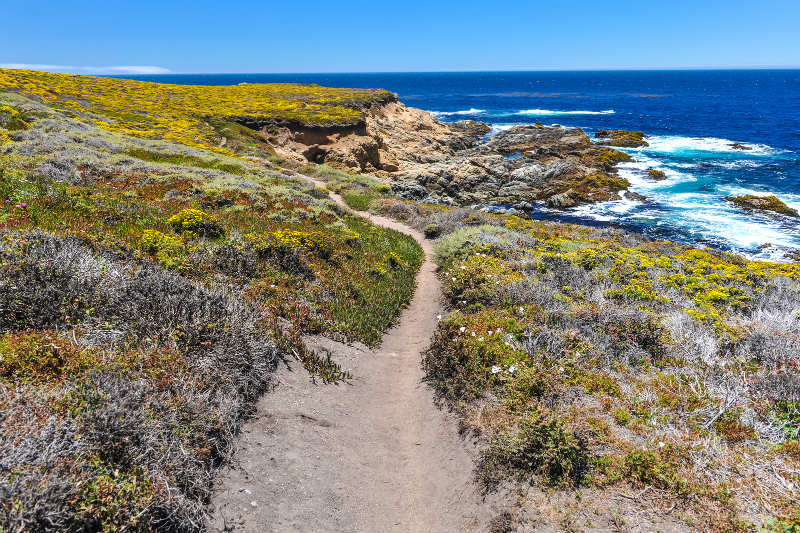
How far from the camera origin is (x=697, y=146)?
55000 mm

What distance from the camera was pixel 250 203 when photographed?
17109 millimetres

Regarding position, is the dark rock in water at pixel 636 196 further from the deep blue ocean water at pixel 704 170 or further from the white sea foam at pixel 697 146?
the white sea foam at pixel 697 146

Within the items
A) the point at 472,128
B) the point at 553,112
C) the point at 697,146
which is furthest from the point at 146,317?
the point at 553,112

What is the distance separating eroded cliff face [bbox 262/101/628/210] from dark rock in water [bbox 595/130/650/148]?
448cm

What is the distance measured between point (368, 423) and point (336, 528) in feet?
7.70

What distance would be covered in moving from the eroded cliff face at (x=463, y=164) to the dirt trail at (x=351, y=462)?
1109 inches

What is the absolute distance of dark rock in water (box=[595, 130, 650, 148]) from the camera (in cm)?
5725

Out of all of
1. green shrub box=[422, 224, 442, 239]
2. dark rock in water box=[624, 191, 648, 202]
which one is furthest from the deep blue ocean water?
green shrub box=[422, 224, 442, 239]

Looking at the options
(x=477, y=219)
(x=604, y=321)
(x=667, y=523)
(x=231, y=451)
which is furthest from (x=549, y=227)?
Result: (x=231, y=451)

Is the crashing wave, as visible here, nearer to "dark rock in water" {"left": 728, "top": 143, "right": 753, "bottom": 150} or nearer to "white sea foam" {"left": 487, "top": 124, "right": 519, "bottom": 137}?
"white sea foam" {"left": 487, "top": 124, "right": 519, "bottom": 137}

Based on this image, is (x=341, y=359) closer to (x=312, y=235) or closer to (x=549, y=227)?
(x=312, y=235)

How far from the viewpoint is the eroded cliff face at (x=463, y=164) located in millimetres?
37781

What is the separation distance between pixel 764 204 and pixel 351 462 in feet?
128

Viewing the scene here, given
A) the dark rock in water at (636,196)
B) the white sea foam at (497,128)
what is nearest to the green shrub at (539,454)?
the dark rock in water at (636,196)
